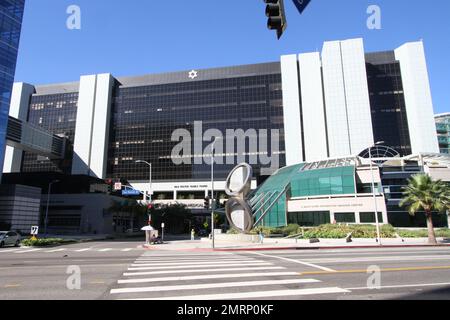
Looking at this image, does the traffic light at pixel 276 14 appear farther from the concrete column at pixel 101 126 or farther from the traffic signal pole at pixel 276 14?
the concrete column at pixel 101 126

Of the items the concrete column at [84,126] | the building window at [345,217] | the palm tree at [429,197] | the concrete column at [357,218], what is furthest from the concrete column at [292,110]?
the concrete column at [84,126]

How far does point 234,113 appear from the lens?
330 feet

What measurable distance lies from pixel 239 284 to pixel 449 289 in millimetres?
6315

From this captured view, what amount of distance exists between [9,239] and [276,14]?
35.1 metres

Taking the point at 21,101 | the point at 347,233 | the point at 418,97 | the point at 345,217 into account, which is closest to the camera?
the point at 347,233

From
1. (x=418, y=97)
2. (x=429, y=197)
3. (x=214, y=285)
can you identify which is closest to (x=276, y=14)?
(x=214, y=285)

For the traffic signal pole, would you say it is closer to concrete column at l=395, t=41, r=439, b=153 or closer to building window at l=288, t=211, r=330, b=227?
building window at l=288, t=211, r=330, b=227

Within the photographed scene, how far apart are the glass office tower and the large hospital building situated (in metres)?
39.8

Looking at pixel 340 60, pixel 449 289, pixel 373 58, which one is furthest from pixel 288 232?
pixel 373 58

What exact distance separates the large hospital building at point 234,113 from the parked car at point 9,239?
62.1 m

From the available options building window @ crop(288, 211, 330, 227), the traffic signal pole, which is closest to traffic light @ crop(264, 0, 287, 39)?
the traffic signal pole

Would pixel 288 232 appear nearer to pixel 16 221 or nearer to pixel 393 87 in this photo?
pixel 16 221

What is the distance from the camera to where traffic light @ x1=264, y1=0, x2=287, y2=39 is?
7.45 m

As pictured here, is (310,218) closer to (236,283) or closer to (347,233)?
(347,233)
